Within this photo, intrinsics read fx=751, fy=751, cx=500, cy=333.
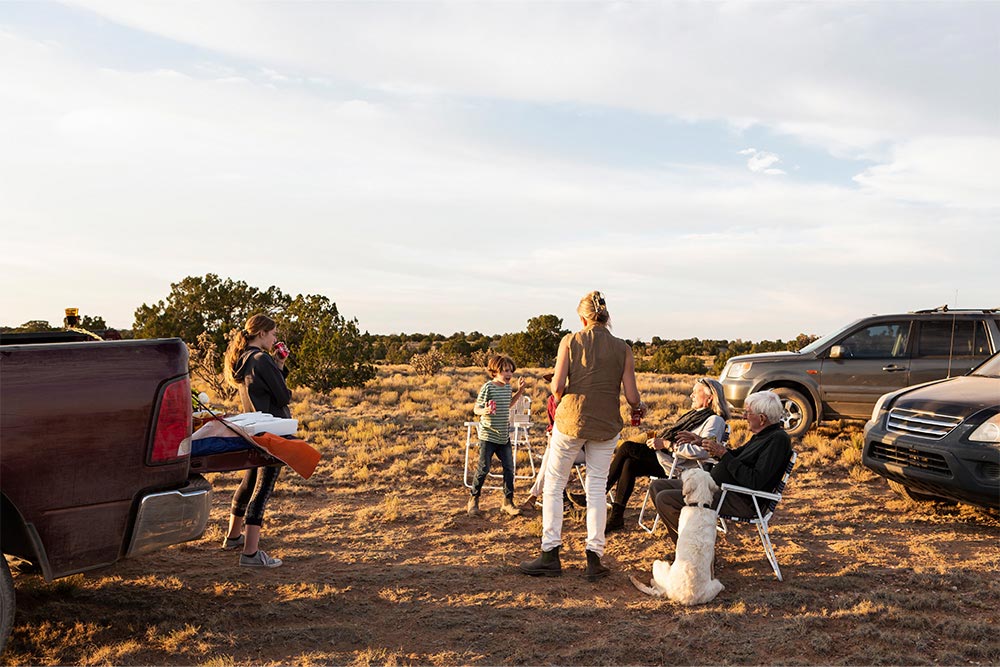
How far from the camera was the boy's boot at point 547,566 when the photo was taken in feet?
18.3

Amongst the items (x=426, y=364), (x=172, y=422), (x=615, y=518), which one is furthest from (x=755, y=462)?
(x=426, y=364)

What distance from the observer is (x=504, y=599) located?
202 inches

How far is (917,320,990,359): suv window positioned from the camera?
10.7 m

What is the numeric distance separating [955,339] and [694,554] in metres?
8.08

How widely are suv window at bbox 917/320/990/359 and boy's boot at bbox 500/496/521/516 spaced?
278 inches

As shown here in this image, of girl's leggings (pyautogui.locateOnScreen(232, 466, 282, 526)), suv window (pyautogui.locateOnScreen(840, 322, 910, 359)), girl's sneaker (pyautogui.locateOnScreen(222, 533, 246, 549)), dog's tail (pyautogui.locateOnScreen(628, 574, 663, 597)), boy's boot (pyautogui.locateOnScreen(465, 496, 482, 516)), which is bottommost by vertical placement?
girl's sneaker (pyautogui.locateOnScreen(222, 533, 246, 549))

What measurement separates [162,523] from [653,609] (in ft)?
10.0

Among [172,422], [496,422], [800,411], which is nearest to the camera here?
[172,422]

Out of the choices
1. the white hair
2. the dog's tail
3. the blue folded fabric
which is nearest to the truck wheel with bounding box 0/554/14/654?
the blue folded fabric

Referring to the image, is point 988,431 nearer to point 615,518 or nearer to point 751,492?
point 751,492

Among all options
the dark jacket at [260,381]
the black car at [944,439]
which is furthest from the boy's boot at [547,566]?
the black car at [944,439]

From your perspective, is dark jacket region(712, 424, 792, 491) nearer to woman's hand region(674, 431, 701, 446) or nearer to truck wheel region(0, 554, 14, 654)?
woman's hand region(674, 431, 701, 446)

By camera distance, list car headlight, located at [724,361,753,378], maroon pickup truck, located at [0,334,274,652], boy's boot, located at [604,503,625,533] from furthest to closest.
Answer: car headlight, located at [724,361,753,378] < boy's boot, located at [604,503,625,533] < maroon pickup truck, located at [0,334,274,652]

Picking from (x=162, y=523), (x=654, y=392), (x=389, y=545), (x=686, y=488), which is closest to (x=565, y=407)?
(x=686, y=488)
